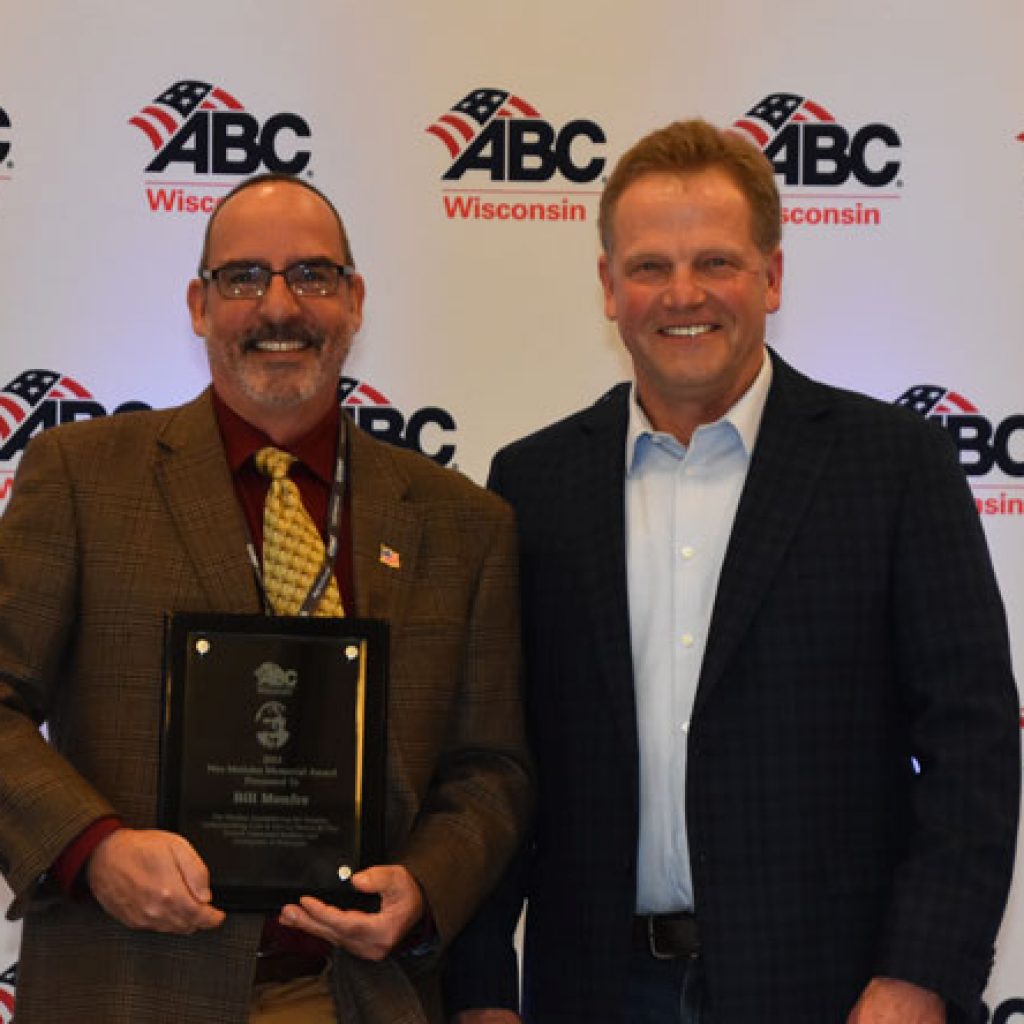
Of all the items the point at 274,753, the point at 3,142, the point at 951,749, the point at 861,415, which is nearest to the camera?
the point at 274,753

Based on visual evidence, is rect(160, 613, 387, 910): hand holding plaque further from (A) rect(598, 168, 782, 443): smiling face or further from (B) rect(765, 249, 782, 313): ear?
(B) rect(765, 249, 782, 313): ear

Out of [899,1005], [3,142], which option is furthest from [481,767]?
[3,142]

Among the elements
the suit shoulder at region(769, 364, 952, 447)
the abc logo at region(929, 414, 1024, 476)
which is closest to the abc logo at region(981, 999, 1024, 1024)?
the abc logo at region(929, 414, 1024, 476)

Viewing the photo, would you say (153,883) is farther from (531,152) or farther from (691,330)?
(531,152)

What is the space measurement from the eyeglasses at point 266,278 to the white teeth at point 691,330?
2.09 ft

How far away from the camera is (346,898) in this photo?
2768 mm

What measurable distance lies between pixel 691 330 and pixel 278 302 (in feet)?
2.49

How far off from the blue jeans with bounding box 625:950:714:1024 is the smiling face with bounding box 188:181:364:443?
3.81 ft

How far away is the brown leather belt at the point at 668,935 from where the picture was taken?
2.99 meters

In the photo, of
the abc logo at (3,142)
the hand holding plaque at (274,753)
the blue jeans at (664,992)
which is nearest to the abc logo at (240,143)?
the abc logo at (3,142)

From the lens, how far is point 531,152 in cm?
482

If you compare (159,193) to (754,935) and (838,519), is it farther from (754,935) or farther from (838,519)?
(754,935)

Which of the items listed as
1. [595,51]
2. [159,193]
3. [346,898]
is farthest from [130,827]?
[595,51]

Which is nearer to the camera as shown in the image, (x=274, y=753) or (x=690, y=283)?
(x=274, y=753)
